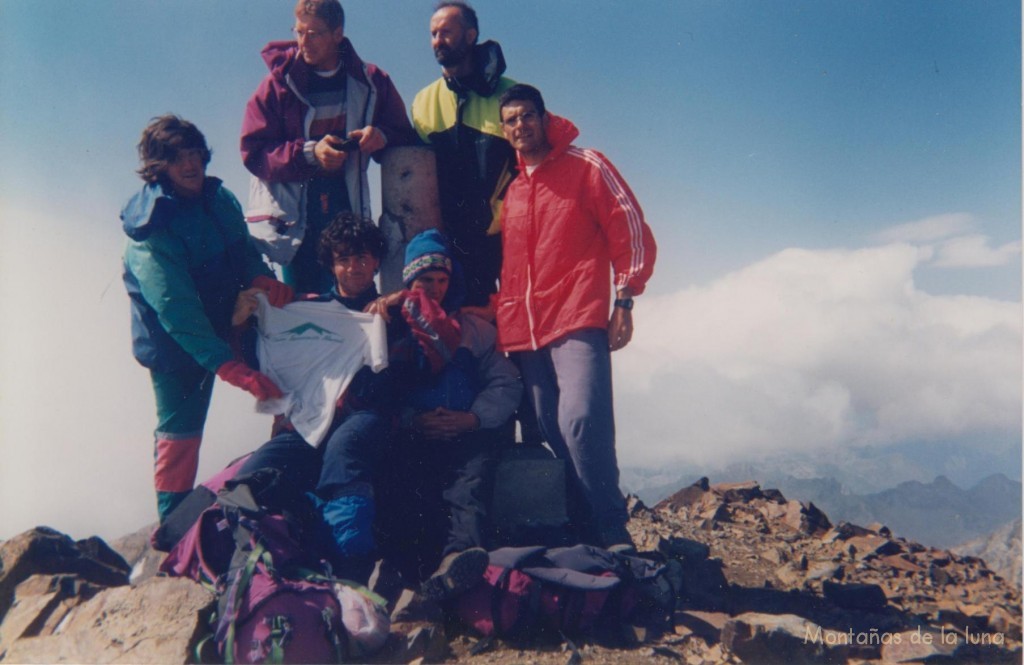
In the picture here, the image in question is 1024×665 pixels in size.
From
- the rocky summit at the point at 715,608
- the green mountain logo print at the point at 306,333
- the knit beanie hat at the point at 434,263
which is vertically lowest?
the rocky summit at the point at 715,608

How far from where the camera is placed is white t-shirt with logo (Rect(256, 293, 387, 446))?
4711mm

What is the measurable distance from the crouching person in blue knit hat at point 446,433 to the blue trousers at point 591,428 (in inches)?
19.8

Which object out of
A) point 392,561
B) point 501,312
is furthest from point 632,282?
point 392,561

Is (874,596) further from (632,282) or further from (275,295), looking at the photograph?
(275,295)

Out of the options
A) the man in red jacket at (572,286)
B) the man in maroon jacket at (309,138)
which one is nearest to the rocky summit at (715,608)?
the man in red jacket at (572,286)

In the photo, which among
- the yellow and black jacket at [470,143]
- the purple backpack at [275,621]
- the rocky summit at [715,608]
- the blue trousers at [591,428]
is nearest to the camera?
the purple backpack at [275,621]

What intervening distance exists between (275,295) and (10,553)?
322 cm

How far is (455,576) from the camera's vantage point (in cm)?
386

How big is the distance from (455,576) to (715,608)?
2.43 metres

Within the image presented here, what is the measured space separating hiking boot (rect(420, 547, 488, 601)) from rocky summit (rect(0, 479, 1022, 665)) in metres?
0.31

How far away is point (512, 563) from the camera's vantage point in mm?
4066

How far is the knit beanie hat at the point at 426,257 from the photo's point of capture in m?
5.20

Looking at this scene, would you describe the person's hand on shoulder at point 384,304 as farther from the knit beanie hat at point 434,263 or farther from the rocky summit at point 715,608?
the rocky summit at point 715,608

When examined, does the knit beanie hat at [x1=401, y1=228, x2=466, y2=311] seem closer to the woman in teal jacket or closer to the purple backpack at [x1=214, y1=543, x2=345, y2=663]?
the woman in teal jacket
